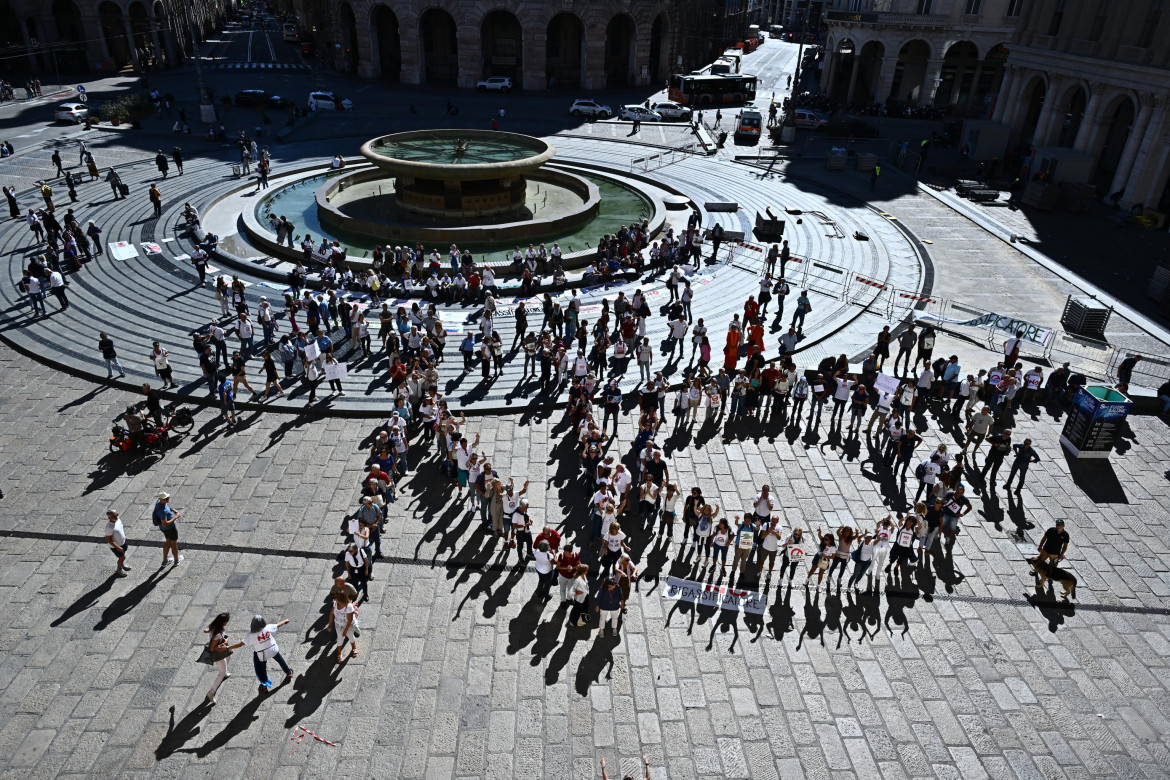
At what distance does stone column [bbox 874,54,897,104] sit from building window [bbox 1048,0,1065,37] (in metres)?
18.3

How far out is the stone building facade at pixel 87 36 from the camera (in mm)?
60469

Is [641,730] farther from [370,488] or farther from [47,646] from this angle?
[47,646]

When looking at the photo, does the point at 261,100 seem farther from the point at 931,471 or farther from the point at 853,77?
the point at 931,471

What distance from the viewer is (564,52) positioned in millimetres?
66438

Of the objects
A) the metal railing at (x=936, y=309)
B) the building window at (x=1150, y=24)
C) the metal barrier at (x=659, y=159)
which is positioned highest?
the building window at (x=1150, y=24)

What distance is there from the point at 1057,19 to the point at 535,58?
120ft

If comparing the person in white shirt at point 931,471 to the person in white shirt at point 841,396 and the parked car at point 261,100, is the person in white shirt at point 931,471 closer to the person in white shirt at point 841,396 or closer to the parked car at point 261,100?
the person in white shirt at point 841,396

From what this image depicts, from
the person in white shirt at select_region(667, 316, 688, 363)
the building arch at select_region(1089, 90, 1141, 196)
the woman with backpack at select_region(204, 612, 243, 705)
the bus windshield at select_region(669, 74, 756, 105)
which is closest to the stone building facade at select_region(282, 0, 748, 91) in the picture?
the bus windshield at select_region(669, 74, 756, 105)

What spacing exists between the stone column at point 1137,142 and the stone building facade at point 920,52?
23.2 meters

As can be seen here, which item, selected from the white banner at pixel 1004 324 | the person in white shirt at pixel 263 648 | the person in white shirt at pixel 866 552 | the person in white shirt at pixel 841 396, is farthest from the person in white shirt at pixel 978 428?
the person in white shirt at pixel 263 648

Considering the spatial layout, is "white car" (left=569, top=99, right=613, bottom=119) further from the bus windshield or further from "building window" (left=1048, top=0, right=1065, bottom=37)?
"building window" (left=1048, top=0, right=1065, bottom=37)

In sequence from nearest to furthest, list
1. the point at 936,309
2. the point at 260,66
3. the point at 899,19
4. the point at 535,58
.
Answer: the point at 936,309 → the point at 899,19 → the point at 535,58 → the point at 260,66

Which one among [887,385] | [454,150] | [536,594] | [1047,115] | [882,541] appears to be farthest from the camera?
[1047,115]

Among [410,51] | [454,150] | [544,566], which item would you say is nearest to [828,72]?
[410,51]
